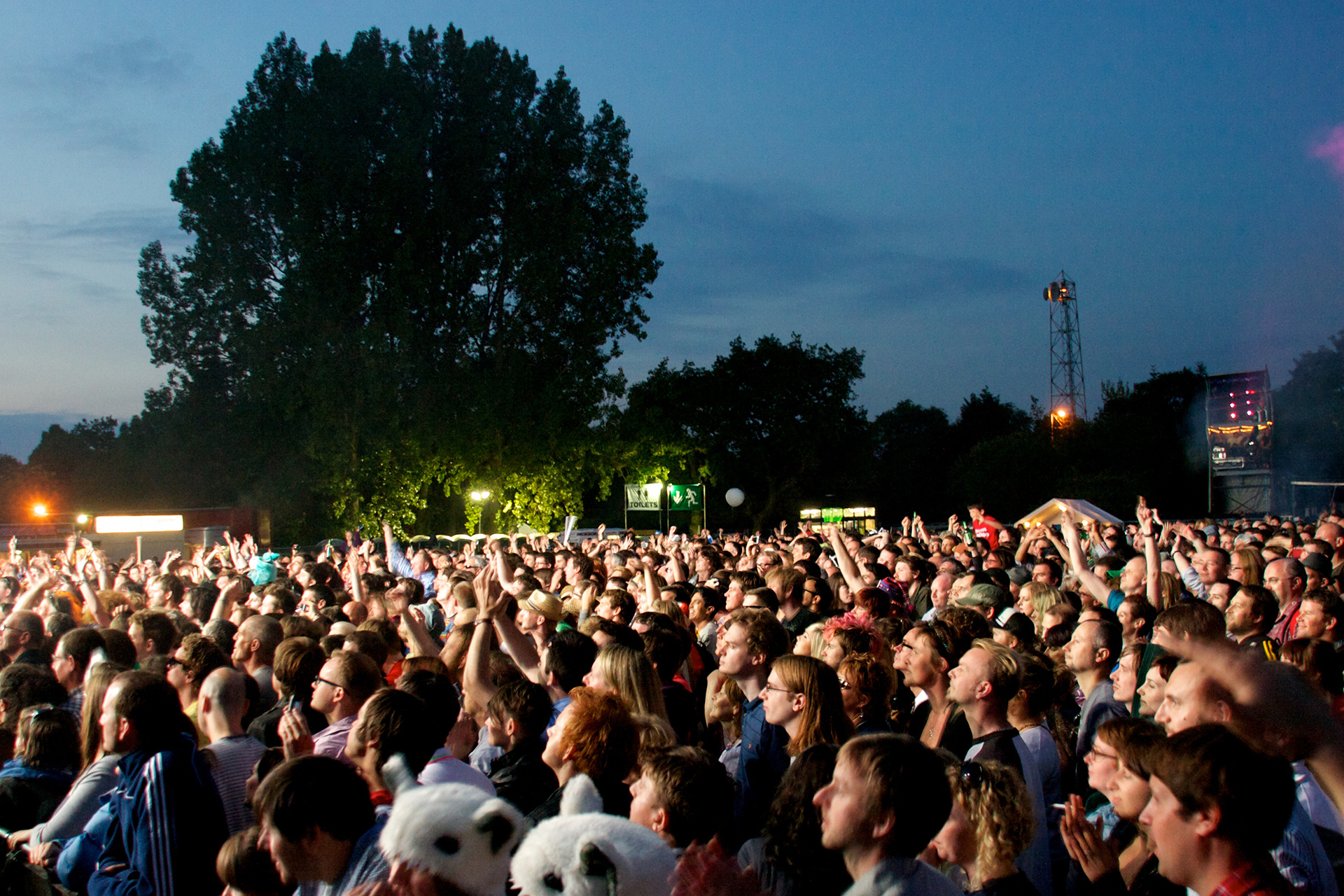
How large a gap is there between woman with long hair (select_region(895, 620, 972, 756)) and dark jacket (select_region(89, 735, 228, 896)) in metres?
2.88

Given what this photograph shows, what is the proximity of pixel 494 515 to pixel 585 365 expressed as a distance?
17.7 ft

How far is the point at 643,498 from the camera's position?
23719 millimetres

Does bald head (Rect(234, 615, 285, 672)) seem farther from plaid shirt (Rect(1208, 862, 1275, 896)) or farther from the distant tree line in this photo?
the distant tree line

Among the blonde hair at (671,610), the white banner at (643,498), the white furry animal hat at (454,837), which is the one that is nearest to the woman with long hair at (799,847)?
the white furry animal hat at (454,837)

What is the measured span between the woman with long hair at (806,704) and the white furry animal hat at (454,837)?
2001mm

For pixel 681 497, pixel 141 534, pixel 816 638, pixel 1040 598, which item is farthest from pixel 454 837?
pixel 141 534

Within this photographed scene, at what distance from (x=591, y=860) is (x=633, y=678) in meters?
2.42

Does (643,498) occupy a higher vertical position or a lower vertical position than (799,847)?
higher

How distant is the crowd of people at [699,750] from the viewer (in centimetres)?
209

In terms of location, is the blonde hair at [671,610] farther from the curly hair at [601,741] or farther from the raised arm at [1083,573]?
the raised arm at [1083,573]

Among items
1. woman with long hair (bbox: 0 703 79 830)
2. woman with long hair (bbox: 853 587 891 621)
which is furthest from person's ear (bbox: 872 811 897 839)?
woman with long hair (bbox: 853 587 891 621)

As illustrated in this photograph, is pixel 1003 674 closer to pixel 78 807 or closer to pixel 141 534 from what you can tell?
pixel 78 807

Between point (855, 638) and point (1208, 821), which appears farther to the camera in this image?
point (855, 638)

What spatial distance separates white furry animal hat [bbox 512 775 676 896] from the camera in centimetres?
174
